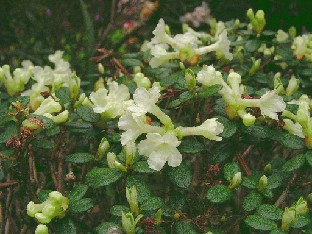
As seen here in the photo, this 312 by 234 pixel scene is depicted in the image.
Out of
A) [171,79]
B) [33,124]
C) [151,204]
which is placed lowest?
[151,204]

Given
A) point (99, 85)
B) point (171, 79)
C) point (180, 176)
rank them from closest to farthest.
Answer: point (180, 176), point (171, 79), point (99, 85)

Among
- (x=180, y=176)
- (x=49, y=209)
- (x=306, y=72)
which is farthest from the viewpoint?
(x=306, y=72)

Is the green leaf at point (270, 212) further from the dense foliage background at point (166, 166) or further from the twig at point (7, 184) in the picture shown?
the twig at point (7, 184)

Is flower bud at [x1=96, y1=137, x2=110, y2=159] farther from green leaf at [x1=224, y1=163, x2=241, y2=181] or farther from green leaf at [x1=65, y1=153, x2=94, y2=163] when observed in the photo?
green leaf at [x1=224, y1=163, x2=241, y2=181]

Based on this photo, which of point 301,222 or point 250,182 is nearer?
point 301,222

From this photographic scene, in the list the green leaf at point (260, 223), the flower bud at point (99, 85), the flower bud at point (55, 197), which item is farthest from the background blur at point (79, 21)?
the green leaf at point (260, 223)

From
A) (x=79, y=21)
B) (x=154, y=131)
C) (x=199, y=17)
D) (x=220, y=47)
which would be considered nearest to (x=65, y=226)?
(x=154, y=131)

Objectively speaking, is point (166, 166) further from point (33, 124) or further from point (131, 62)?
point (131, 62)
